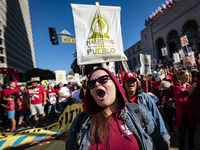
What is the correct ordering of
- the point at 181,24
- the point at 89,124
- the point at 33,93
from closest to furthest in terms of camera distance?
the point at 89,124 → the point at 33,93 → the point at 181,24

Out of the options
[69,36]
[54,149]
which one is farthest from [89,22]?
[69,36]

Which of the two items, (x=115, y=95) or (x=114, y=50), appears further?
(x=114, y=50)

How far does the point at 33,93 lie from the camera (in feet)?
17.5

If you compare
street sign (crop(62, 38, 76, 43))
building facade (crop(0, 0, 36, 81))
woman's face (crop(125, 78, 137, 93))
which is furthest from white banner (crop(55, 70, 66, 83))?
building facade (crop(0, 0, 36, 81))

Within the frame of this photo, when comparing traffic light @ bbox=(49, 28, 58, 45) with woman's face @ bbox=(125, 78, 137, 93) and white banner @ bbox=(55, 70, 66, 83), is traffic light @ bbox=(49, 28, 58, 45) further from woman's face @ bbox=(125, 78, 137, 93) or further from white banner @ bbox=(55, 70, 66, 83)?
woman's face @ bbox=(125, 78, 137, 93)

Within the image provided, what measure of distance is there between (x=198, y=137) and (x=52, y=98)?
6408 mm

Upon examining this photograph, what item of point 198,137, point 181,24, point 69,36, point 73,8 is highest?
point 181,24

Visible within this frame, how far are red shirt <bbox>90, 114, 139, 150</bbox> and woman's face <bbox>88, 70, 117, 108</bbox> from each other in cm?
21

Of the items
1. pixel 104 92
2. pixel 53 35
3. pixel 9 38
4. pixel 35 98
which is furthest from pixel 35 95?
pixel 9 38

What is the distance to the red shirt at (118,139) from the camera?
1102 mm

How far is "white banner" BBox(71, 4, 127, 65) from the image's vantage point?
2.72 metres

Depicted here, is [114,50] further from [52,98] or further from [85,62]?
[52,98]

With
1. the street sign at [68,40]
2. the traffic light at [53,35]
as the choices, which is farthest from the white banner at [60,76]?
the street sign at [68,40]

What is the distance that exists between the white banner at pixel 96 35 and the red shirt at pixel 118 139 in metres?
1.73
